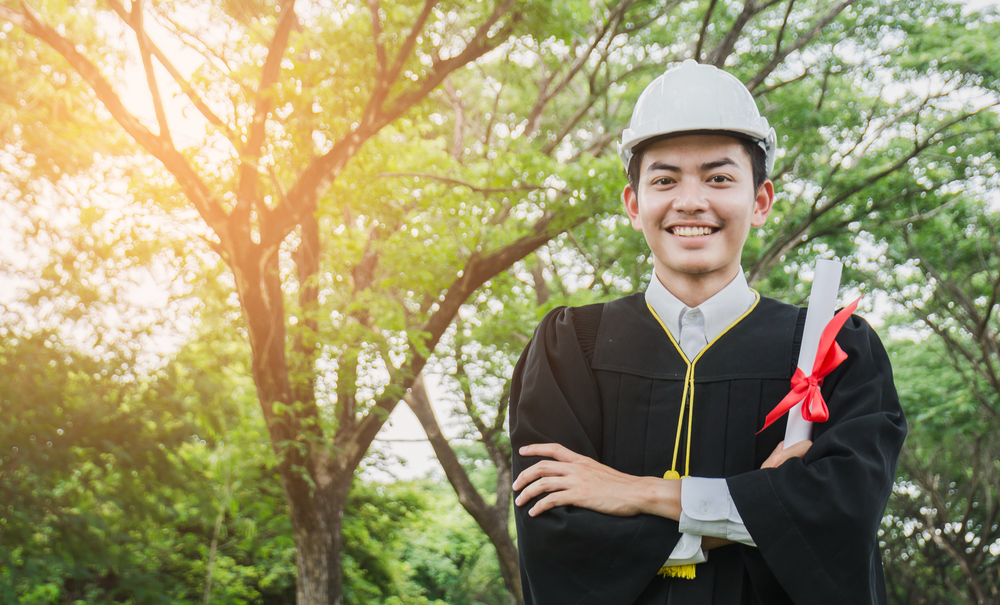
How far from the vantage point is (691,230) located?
1.52 metres

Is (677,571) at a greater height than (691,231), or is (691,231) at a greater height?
(691,231)

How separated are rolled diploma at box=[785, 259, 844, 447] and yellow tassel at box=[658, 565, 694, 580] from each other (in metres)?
0.32

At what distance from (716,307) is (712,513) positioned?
470mm

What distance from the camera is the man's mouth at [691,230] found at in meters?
1.51

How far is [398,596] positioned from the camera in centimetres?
1148

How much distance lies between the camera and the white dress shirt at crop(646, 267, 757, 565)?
1.34 metres

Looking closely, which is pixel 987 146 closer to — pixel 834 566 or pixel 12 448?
pixel 834 566

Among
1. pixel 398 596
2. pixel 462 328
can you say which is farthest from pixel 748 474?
pixel 398 596

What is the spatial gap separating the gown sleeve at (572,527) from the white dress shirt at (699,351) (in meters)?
0.04

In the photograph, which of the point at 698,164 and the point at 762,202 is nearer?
the point at 698,164

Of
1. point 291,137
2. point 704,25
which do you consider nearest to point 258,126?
point 291,137

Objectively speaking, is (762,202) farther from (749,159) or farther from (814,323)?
(814,323)

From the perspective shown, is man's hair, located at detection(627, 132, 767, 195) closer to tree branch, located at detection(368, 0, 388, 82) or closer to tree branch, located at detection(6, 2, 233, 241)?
tree branch, located at detection(368, 0, 388, 82)

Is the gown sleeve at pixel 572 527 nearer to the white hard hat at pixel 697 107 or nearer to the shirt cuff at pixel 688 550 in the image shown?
the shirt cuff at pixel 688 550
